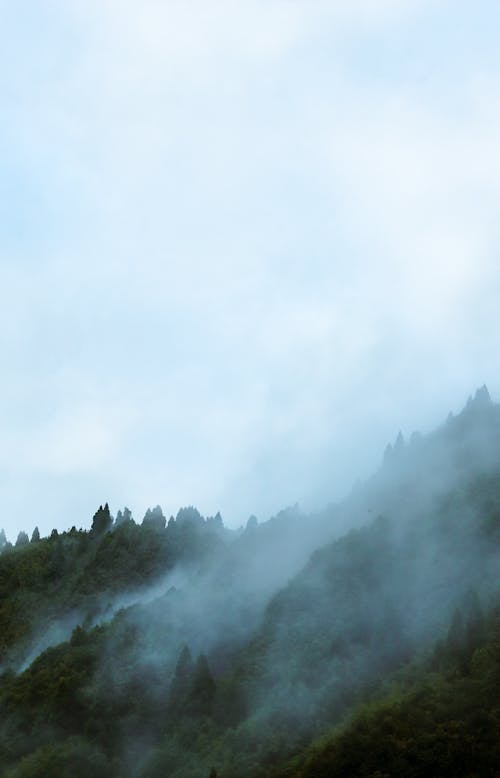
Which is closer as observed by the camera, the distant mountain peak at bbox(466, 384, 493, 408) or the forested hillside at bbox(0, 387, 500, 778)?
the forested hillside at bbox(0, 387, 500, 778)

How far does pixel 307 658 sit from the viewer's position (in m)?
116

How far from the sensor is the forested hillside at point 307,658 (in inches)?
3593

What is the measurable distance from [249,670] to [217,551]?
67.2 meters

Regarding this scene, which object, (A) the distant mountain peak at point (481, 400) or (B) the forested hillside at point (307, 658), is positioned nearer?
(B) the forested hillside at point (307, 658)

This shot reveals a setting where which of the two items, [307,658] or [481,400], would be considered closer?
[307,658]

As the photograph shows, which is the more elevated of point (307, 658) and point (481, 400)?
point (481, 400)

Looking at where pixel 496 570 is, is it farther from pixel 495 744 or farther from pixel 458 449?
pixel 458 449

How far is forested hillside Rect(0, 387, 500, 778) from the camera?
91250 mm

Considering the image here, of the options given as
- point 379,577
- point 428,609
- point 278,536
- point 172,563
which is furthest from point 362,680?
point 172,563

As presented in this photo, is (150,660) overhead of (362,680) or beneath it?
overhead

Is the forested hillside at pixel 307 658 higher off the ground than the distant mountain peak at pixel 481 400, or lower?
lower

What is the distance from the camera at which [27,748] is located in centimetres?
12081

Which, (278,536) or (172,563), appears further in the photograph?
(172,563)

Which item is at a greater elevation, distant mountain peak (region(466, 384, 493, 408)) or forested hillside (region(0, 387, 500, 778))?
distant mountain peak (region(466, 384, 493, 408))
